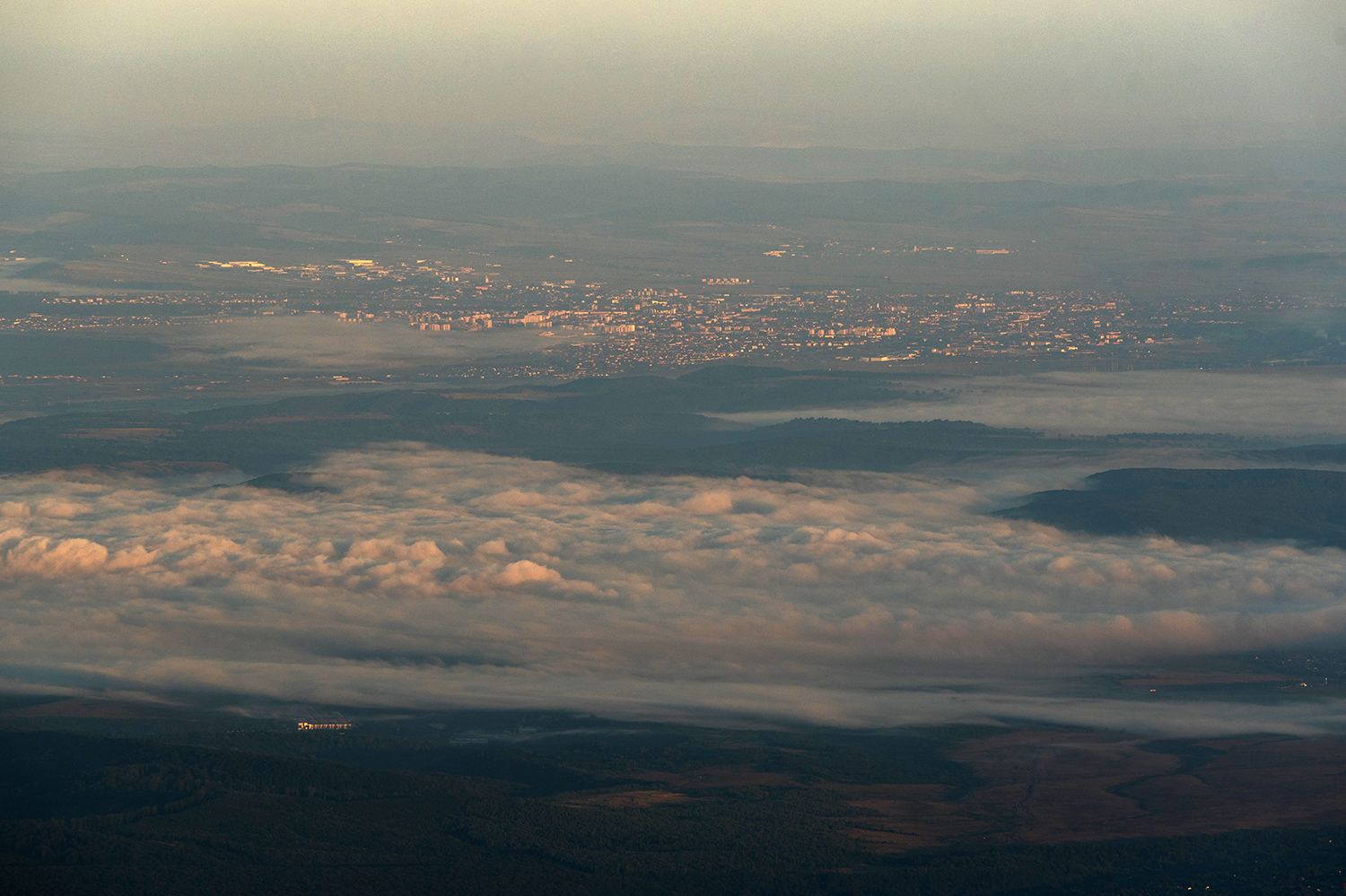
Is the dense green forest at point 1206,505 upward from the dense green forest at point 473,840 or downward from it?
upward

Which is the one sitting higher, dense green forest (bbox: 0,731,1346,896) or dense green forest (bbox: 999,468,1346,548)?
dense green forest (bbox: 999,468,1346,548)

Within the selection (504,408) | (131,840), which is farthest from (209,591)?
(504,408)

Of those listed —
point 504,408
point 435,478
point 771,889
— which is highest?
point 504,408

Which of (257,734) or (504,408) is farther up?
(504,408)

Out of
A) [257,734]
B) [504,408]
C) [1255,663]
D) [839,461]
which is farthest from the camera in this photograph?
[504,408]

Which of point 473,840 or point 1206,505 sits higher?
point 1206,505

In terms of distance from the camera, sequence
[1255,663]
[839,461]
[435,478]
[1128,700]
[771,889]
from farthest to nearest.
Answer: [839,461], [435,478], [1255,663], [1128,700], [771,889]

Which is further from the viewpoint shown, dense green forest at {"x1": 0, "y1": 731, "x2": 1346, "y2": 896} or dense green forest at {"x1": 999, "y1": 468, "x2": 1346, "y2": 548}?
dense green forest at {"x1": 999, "y1": 468, "x2": 1346, "y2": 548}

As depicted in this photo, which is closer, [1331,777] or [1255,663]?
[1331,777]

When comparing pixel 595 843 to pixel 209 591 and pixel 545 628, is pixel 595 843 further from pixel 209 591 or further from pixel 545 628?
pixel 209 591

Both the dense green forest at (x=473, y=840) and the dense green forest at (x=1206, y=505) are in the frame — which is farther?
the dense green forest at (x=1206, y=505)

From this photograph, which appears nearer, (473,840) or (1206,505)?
(473,840)
